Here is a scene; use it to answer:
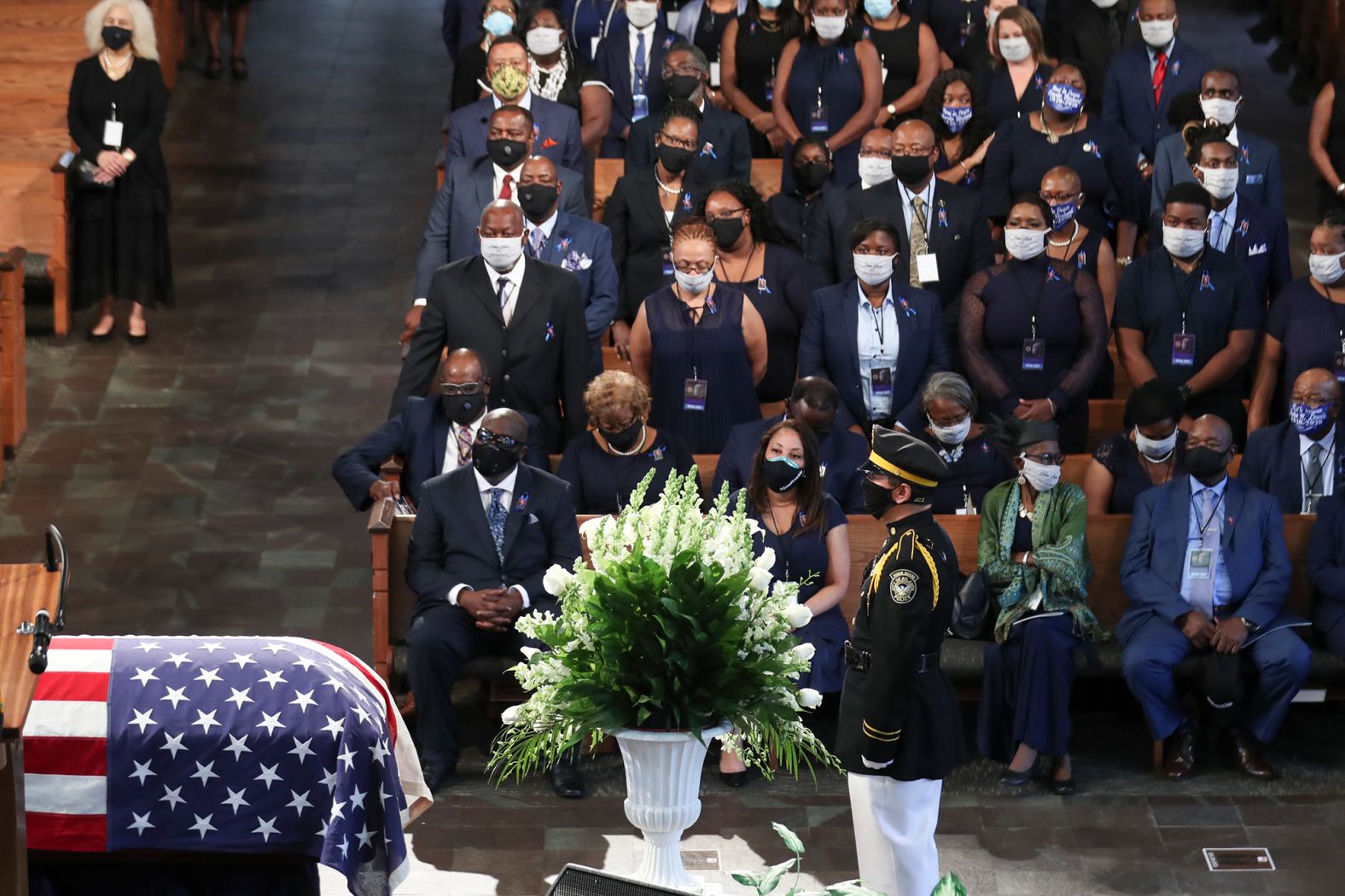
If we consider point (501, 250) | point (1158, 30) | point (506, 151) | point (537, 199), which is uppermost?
point (1158, 30)

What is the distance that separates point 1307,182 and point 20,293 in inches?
311

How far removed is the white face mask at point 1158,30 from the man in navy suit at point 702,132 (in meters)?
2.14

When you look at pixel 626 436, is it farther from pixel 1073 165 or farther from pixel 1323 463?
pixel 1073 165

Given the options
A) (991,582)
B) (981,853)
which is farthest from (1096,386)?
(981,853)

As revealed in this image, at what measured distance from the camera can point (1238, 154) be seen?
995 cm

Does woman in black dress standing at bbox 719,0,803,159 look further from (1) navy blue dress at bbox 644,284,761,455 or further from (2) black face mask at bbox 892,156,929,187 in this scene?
(1) navy blue dress at bbox 644,284,761,455

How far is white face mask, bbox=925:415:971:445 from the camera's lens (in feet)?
26.5

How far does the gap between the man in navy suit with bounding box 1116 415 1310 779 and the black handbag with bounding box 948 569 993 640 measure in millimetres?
535

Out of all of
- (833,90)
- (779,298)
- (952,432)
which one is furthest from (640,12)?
(952,432)

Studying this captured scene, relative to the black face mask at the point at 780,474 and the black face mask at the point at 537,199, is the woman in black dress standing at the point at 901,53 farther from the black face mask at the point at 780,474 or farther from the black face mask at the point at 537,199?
the black face mask at the point at 780,474

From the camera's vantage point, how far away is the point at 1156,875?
6.95 meters

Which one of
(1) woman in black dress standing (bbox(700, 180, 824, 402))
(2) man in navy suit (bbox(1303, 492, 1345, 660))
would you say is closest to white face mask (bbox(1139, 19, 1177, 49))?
(1) woman in black dress standing (bbox(700, 180, 824, 402))

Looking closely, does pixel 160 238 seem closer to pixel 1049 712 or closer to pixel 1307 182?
pixel 1049 712

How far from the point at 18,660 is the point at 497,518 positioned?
11.9ft
